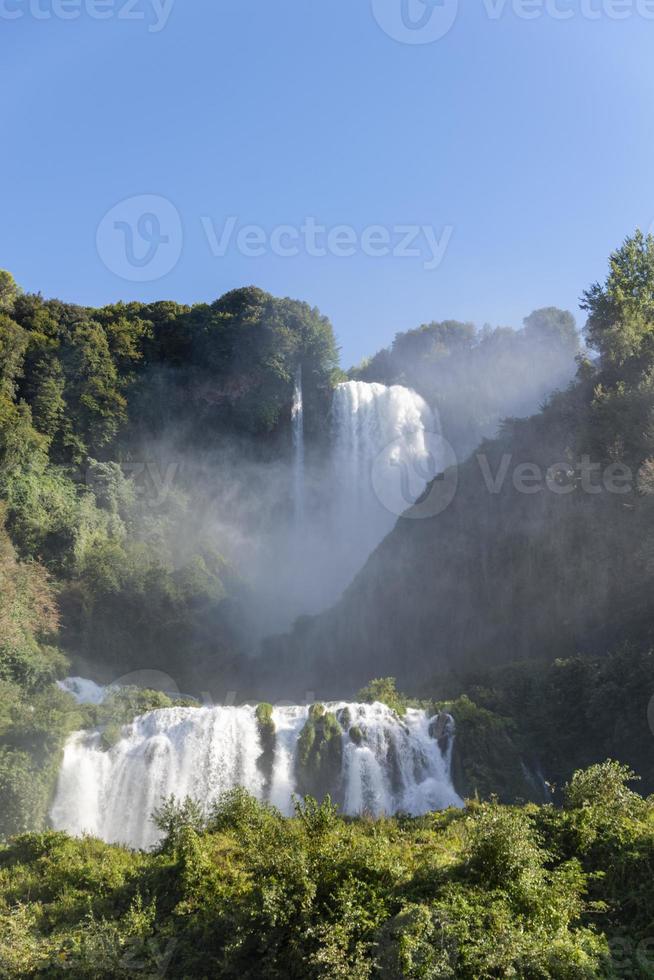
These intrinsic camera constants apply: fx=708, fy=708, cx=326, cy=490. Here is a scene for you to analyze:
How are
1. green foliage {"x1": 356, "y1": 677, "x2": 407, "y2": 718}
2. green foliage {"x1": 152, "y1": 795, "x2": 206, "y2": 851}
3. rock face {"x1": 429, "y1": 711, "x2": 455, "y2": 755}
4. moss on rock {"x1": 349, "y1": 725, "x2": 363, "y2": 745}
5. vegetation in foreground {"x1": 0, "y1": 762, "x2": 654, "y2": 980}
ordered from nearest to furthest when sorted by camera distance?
vegetation in foreground {"x1": 0, "y1": 762, "x2": 654, "y2": 980} → green foliage {"x1": 152, "y1": 795, "x2": 206, "y2": 851} → moss on rock {"x1": 349, "y1": 725, "x2": 363, "y2": 745} → rock face {"x1": 429, "y1": 711, "x2": 455, "y2": 755} → green foliage {"x1": 356, "y1": 677, "x2": 407, "y2": 718}

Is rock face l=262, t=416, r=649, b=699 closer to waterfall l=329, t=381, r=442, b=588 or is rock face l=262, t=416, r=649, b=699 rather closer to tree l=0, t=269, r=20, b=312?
waterfall l=329, t=381, r=442, b=588

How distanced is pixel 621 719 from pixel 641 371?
14.8 metres

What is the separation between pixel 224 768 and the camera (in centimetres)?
2186

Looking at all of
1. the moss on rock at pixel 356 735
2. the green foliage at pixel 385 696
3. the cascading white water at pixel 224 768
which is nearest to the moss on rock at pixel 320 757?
the cascading white water at pixel 224 768

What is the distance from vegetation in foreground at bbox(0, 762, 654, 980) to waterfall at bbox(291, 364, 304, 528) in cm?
3179

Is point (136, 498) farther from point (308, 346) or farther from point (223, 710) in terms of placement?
point (223, 710)

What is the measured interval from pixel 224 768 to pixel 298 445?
24.3 metres

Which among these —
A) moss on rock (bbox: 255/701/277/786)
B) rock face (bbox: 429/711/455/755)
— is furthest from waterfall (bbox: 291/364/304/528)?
rock face (bbox: 429/711/455/755)

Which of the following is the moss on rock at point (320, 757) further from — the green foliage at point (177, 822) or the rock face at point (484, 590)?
the green foliage at point (177, 822)

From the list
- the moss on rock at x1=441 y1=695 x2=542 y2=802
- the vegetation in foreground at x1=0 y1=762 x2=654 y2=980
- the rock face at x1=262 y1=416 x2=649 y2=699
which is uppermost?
the rock face at x1=262 y1=416 x2=649 y2=699

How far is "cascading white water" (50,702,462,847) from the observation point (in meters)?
21.0

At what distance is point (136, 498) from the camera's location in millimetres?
37750

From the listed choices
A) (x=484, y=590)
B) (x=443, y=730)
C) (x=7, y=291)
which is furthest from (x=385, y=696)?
(x=7, y=291)
